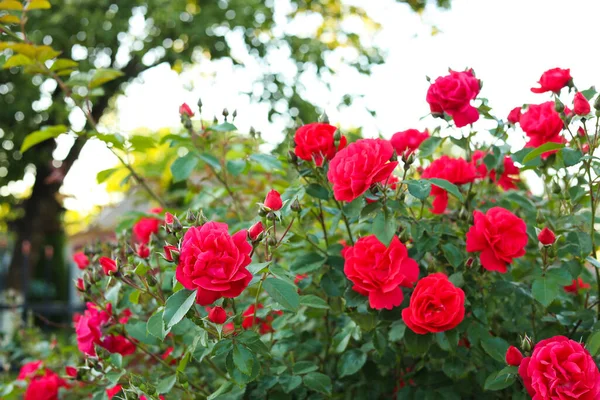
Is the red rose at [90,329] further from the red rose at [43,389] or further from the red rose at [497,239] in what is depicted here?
the red rose at [497,239]

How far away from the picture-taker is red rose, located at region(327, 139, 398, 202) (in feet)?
3.97

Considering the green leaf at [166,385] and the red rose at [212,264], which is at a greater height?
the red rose at [212,264]

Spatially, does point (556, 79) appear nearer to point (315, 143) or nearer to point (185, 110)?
point (315, 143)

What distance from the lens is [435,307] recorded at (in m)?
1.25

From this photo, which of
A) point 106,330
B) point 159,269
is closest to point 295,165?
point 159,269

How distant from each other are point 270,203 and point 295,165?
0.86 ft

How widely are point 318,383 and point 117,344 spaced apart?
0.56 meters

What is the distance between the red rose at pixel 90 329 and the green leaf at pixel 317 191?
607 millimetres

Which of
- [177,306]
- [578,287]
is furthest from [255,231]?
[578,287]

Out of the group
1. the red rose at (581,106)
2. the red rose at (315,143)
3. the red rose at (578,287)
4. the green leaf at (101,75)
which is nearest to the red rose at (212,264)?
the red rose at (315,143)

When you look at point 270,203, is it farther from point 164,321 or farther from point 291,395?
point 291,395

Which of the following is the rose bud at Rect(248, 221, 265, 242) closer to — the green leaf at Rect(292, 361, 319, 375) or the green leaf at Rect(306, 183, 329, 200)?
the green leaf at Rect(306, 183, 329, 200)

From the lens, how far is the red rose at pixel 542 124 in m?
1.49

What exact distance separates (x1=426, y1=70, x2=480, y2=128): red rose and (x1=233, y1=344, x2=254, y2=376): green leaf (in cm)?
73
